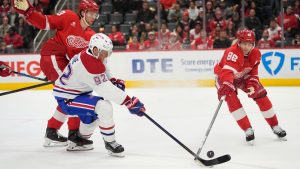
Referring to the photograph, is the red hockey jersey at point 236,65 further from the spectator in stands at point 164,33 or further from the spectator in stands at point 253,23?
the spectator in stands at point 253,23

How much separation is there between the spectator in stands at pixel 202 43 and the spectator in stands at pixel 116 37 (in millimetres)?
1264

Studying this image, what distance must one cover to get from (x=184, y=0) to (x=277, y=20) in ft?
5.83

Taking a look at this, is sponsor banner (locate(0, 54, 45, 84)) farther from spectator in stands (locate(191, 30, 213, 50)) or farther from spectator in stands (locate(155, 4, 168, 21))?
spectator in stands (locate(191, 30, 213, 50))

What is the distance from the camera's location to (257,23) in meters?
8.97

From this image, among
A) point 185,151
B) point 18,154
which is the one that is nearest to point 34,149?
point 18,154

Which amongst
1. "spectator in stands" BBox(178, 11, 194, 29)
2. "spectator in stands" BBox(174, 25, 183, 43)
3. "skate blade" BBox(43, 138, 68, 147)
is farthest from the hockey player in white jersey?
"spectator in stands" BBox(178, 11, 194, 29)

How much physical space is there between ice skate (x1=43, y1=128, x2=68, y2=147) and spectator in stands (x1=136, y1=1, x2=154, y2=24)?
5.34 metres

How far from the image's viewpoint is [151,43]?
353 inches

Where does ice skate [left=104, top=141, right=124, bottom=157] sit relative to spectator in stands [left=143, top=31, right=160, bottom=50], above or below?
below

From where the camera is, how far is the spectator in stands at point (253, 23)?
352 inches

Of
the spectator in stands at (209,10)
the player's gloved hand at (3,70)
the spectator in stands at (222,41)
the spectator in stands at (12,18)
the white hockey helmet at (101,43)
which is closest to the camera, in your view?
the white hockey helmet at (101,43)

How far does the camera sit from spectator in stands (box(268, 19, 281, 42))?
873 cm

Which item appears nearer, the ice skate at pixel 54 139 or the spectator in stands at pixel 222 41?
the ice skate at pixel 54 139

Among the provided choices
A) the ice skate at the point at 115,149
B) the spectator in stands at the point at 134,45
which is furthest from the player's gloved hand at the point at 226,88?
the spectator in stands at the point at 134,45
